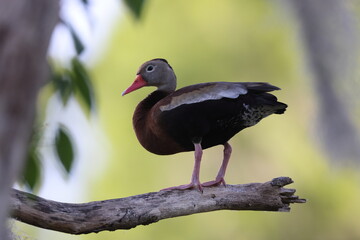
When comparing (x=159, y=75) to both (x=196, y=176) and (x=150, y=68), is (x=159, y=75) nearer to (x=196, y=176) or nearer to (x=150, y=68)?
(x=150, y=68)

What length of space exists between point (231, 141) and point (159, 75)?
150 inches

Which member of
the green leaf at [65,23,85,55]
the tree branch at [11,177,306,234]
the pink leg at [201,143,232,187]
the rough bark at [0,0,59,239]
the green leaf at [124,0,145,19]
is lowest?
the tree branch at [11,177,306,234]

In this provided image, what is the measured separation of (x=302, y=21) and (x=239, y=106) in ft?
2.21

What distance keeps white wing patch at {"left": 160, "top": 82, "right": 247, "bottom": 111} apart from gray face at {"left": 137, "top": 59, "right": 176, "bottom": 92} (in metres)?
0.45

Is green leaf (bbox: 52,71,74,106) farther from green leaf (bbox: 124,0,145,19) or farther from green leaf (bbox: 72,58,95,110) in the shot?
green leaf (bbox: 124,0,145,19)

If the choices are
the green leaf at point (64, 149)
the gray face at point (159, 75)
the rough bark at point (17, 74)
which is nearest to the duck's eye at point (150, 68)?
the gray face at point (159, 75)

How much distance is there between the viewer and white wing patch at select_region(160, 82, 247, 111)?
9.82 feet

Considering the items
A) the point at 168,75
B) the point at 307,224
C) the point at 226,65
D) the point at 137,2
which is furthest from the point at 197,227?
the point at 137,2

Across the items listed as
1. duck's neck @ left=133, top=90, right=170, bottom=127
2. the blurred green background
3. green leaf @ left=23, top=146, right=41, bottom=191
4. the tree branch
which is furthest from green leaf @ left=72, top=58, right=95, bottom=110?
the blurred green background

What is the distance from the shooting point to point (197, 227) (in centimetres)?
721

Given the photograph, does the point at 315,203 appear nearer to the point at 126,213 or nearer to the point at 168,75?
the point at 168,75

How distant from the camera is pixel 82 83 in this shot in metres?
2.24

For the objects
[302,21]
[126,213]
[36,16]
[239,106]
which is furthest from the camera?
[239,106]

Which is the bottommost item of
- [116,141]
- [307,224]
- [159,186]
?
[307,224]
